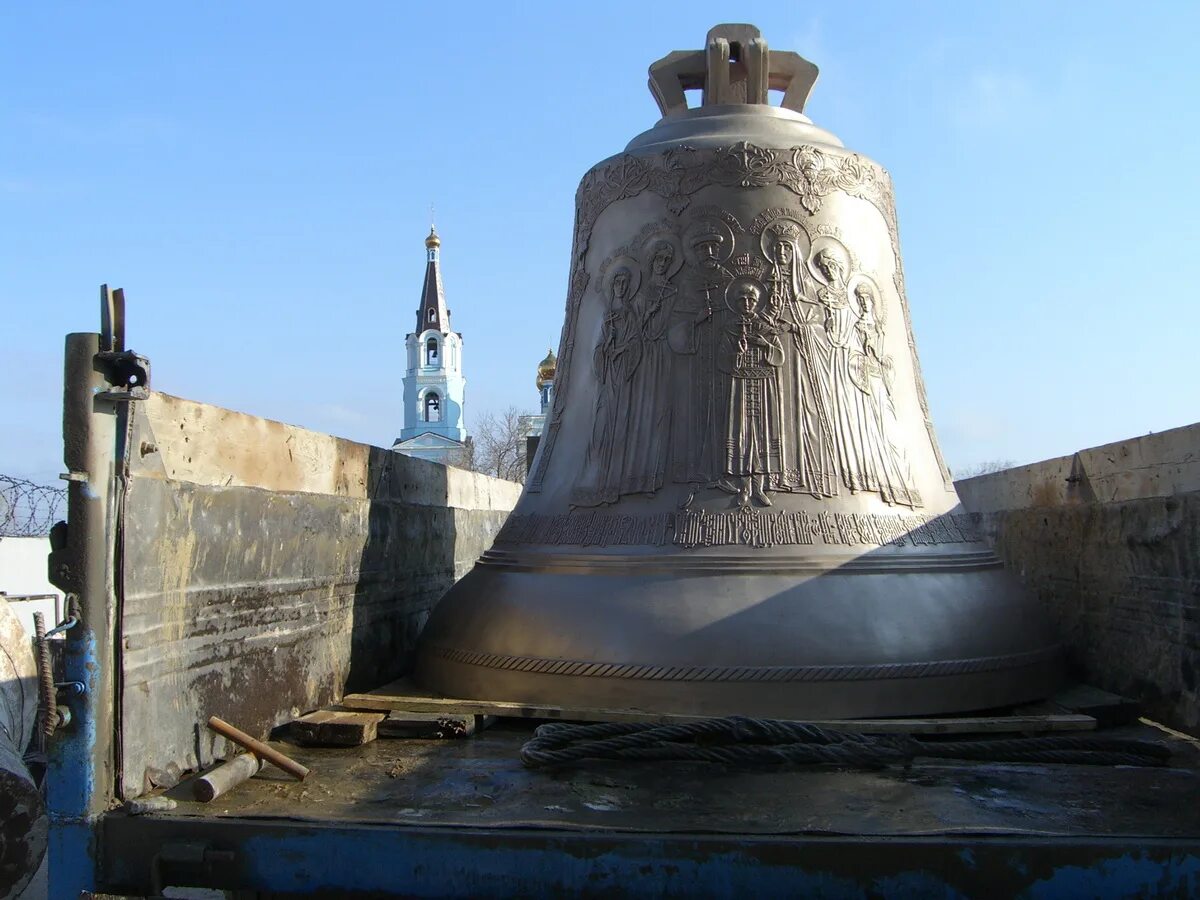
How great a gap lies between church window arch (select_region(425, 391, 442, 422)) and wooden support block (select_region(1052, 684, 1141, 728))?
51.0 metres

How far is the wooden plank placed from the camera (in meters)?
3.34

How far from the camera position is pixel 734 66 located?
Answer: 15.1ft

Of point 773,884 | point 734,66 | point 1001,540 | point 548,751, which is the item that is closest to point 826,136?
point 734,66

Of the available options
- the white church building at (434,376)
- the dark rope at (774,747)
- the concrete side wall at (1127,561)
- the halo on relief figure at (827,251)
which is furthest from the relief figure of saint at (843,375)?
the white church building at (434,376)

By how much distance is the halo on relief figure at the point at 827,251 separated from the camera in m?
4.20

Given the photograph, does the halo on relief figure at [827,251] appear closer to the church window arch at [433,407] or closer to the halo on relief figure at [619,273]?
the halo on relief figure at [619,273]

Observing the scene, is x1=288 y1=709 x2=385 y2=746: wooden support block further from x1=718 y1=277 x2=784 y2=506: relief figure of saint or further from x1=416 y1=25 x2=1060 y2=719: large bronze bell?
x1=718 y1=277 x2=784 y2=506: relief figure of saint

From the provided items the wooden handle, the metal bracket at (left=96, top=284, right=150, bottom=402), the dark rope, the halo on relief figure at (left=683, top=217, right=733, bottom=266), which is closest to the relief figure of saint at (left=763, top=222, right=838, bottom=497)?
the halo on relief figure at (left=683, top=217, right=733, bottom=266)

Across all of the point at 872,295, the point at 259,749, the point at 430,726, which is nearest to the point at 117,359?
the point at 259,749

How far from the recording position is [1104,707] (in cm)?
364

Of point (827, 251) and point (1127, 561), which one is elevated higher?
point (827, 251)

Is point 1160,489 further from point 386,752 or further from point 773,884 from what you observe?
point 386,752

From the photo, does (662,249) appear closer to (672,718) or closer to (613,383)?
(613,383)

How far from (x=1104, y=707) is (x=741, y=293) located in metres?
1.90
